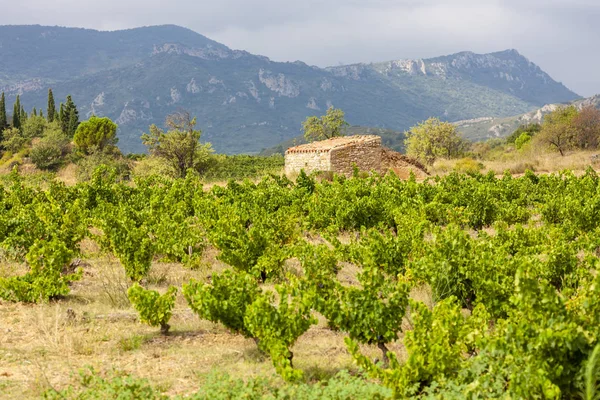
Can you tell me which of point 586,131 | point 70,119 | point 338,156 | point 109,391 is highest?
point 70,119

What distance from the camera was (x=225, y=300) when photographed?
22.4 ft

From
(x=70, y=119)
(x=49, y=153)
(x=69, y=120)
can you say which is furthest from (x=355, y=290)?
(x=69, y=120)

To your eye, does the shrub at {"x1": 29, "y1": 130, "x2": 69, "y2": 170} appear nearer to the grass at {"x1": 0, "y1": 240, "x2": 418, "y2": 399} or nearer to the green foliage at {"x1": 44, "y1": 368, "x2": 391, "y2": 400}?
the grass at {"x1": 0, "y1": 240, "x2": 418, "y2": 399}

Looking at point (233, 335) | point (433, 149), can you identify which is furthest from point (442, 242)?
point (433, 149)

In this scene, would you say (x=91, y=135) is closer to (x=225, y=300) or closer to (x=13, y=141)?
(x=13, y=141)

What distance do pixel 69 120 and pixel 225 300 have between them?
6545cm

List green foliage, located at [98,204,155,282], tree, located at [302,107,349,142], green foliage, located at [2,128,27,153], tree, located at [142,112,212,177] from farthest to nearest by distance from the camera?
1. green foliage, located at [2,128,27,153]
2. tree, located at [302,107,349,142]
3. tree, located at [142,112,212,177]
4. green foliage, located at [98,204,155,282]

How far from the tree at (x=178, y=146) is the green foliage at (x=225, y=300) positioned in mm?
29661

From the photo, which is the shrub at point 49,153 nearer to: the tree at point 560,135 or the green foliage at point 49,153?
the green foliage at point 49,153

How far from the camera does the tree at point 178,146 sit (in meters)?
36.0

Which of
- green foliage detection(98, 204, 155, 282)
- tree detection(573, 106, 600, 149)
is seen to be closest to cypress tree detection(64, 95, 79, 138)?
tree detection(573, 106, 600, 149)

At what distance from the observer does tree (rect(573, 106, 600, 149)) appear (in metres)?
42.9

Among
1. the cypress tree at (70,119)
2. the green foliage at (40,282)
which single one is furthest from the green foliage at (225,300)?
the cypress tree at (70,119)

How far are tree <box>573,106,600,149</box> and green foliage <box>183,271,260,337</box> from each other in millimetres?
42465
